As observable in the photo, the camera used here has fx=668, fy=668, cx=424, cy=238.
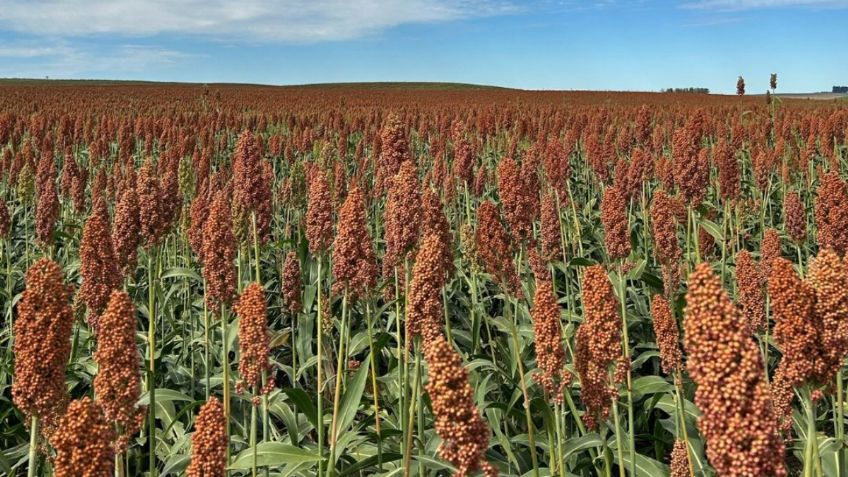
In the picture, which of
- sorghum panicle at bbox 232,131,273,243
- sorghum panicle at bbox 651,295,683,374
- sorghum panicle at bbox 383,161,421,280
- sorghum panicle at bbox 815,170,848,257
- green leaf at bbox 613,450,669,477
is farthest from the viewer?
sorghum panicle at bbox 232,131,273,243

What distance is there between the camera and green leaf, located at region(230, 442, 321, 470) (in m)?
2.96

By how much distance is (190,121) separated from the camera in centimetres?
2056

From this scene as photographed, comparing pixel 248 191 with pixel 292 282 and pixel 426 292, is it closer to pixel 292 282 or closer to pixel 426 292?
pixel 292 282

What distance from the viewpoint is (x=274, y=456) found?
3.06 m

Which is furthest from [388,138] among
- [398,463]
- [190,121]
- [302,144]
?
[190,121]

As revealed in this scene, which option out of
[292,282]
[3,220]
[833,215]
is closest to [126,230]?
[292,282]

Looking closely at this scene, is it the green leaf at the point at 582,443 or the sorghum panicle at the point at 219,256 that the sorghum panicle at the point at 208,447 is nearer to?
the sorghum panicle at the point at 219,256

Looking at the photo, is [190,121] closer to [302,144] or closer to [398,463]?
[302,144]

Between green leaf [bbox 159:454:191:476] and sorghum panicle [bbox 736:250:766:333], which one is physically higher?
sorghum panicle [bbox 736:250:766:333]

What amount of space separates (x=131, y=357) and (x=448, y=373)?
1.02 m

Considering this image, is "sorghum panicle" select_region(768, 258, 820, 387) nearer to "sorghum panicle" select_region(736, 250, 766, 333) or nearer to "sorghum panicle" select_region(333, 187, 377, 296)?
"sorghum panicle" select_region(736, 250, 766, 333)

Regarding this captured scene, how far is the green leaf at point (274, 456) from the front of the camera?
2.96 metres

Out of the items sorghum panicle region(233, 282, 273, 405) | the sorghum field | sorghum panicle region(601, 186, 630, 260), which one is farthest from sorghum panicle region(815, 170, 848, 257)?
sorghum panicle region(233, 282, 273, 405)

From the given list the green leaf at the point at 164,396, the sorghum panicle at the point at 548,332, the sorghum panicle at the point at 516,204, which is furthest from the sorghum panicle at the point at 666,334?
the green leaf at the point at 164,396
